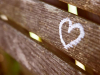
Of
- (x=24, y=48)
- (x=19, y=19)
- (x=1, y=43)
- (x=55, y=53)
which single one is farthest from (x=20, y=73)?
(x=55, y=53)

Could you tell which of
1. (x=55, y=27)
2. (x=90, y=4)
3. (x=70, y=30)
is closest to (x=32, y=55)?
(x=55, y=27)

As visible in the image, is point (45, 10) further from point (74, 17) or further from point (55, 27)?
point (74, 17)

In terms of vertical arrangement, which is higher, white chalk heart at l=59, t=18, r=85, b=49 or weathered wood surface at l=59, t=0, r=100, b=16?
weathered wood surface at l=59, t=0, r=100, b=16

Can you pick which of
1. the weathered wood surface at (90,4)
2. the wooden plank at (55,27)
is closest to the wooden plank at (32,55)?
the wooden plank at (55,27)

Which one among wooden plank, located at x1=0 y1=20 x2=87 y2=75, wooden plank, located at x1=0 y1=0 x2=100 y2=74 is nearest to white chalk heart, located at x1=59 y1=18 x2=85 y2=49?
wooden plank, located at x1=0 y1=0 x2=100 y2=74

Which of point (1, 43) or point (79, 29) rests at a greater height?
point (79, 29)

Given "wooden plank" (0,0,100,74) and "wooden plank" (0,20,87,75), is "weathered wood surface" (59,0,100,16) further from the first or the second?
"wooden plank" (0,20,87,75)

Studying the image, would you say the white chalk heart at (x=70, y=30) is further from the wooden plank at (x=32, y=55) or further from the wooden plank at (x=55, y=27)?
the wooden plank at (x=32, y=55)
